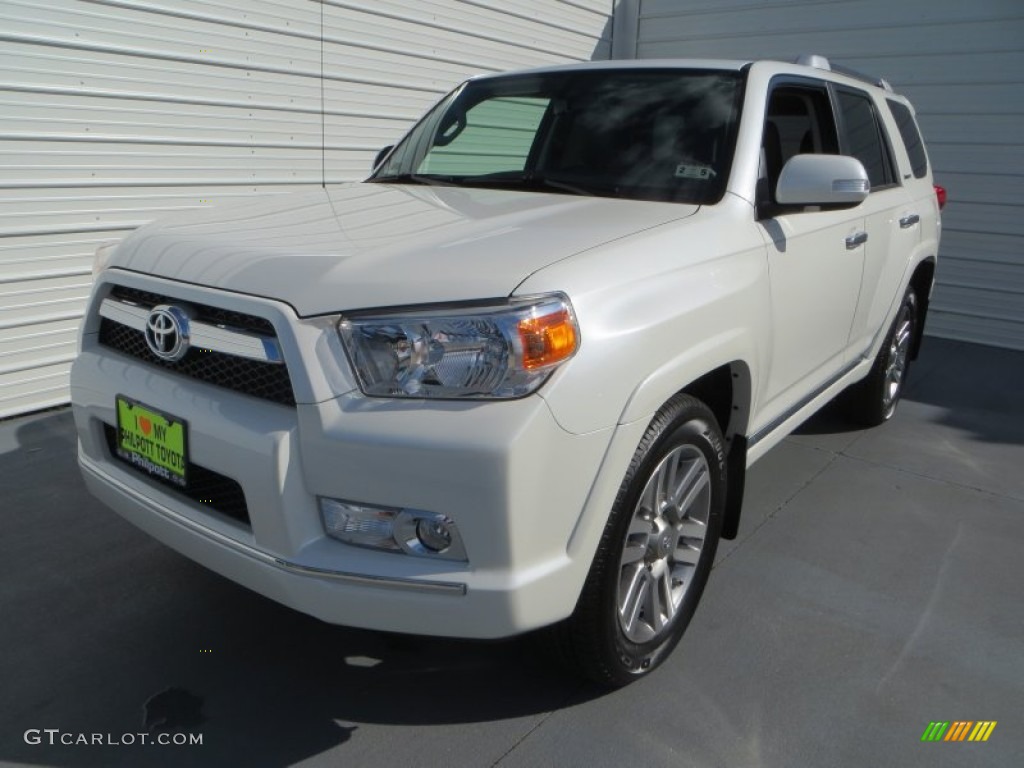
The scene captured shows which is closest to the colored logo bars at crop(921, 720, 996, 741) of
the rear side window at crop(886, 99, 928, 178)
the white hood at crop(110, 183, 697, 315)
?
the white hood at crop(110, 183, 697, 315)

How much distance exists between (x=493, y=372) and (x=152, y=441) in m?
0.95

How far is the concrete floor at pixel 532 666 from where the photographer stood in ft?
7.11

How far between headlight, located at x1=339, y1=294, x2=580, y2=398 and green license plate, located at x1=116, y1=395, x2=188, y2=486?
54cm

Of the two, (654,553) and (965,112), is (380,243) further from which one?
(965,112)

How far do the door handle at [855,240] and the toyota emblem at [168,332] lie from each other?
250 cm

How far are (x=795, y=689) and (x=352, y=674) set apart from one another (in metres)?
1.25

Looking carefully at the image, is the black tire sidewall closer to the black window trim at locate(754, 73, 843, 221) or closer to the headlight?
the headlight

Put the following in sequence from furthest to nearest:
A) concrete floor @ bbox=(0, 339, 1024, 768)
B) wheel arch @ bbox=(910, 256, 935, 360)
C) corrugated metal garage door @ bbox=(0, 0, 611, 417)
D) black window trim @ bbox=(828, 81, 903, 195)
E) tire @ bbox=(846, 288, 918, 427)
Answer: wheel arch @ bbox=(910, 256, 935, 360)
tire @ bbox=(846, 288, 918, 427)
corrugated metal garage door @ bbox=(0, 0, 611, 417)
black window trim @ bbox=(828, 81, 903, 195)
concrete floor @ bbox=(0, 339, 1024, 768)

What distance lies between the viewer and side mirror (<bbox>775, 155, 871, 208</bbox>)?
262 centimetres

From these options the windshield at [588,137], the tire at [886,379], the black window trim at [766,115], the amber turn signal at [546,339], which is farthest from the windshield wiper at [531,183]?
the tire at [886,379]

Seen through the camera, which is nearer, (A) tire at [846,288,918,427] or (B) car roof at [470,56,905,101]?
(B) car roof at [470,56,905,101]

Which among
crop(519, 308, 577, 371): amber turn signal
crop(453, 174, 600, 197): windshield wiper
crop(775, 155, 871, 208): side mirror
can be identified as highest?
crop(775, 155, 871, 208): side mirror

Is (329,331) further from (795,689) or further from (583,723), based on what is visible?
(795,689)

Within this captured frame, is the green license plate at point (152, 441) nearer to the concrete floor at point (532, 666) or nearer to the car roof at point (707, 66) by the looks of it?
the concrete floor at point (532, 666)
